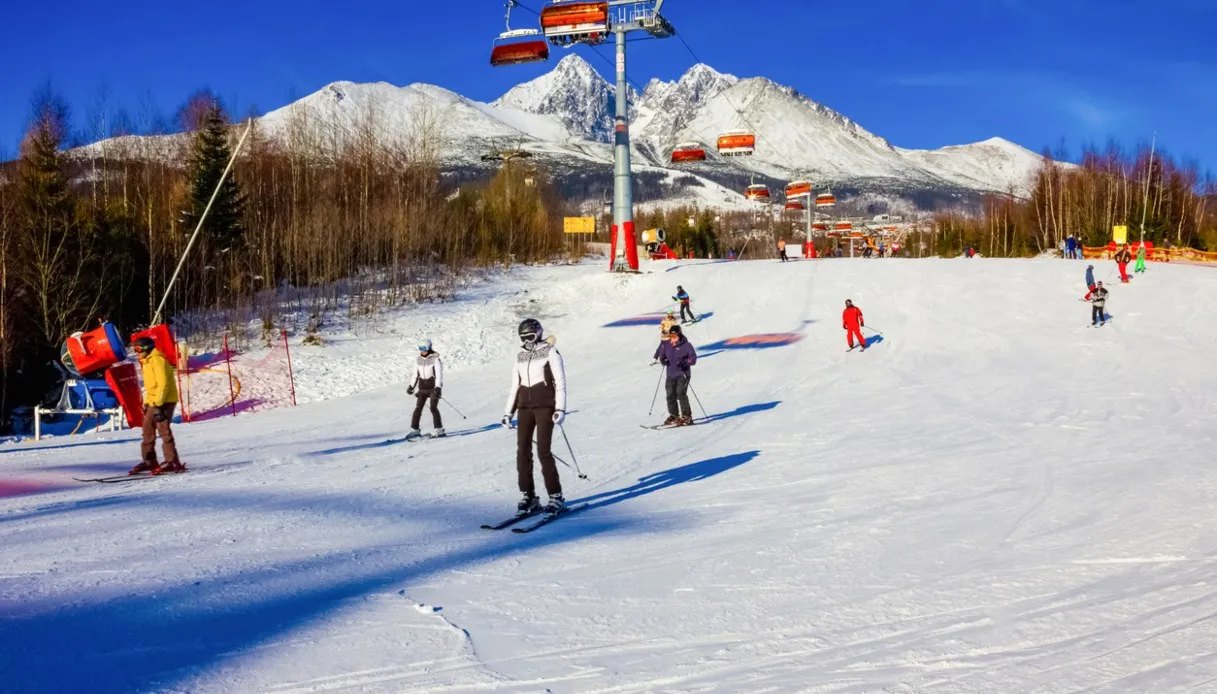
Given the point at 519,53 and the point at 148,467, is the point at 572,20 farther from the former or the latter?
the point at 148,467

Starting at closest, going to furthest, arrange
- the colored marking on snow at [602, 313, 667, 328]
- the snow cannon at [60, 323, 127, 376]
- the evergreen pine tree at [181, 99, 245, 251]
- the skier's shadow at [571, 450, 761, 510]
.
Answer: the skier's shadow at [571, 450, 761, 510] < the snow cannon at [60, 323, 127, 376] < the colored marking on snow at [602, 313, 667, 328] < the evergreen pine tree at [181, 99, 245, 251]

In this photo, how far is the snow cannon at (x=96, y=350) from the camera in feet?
53.0

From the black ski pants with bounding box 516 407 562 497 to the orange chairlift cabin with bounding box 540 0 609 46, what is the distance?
3040 cm

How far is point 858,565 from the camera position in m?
6.69

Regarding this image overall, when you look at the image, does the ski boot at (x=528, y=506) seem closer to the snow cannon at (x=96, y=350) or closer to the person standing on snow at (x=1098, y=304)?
the snow cannon at (x=96, y=350)

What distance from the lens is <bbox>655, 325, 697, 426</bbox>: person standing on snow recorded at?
15211 mm

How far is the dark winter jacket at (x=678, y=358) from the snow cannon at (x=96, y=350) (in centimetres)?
959

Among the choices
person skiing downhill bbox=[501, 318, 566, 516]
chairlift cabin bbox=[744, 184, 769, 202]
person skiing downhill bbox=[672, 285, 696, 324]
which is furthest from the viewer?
chairlift cabin bbox=[744, 184, 769, 202]

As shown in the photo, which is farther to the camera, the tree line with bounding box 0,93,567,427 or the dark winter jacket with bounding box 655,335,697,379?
the tree line with bounding box 0,93,567,427

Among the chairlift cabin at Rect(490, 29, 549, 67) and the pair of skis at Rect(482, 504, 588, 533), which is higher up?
the chairlift cabin at Rect(490, 29, 549, 67)

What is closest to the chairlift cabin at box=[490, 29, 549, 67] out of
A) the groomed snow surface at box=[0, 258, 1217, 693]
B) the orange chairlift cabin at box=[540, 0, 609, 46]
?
the orange chairlift cabin at box=[540, 0, 609, 46]

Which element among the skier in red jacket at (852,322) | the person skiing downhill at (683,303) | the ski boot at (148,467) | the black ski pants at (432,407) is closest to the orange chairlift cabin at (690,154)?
the person skiing downhill at (683,303)

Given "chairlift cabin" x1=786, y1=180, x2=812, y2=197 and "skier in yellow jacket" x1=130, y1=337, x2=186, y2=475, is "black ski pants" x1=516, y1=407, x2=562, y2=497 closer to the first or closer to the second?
"skier in yellow jacket" x1=130, y1=337, x2=186, y2=475

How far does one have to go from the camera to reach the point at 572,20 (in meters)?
36.2
